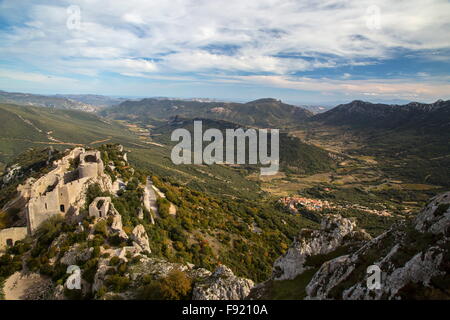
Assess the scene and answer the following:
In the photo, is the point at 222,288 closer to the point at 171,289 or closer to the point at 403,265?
the point at 171,289

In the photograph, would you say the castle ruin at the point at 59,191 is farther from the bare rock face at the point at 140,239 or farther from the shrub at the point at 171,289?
the shrub at the point at 171,289

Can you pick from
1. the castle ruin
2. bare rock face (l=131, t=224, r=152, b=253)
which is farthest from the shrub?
the castle ruin

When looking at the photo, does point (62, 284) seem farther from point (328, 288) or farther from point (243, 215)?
point (243, 215)

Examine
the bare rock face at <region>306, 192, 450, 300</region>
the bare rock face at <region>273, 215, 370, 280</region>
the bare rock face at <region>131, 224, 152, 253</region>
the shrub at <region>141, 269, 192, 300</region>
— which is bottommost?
the bare rock face at <region>131, 224, 152, 253</region>

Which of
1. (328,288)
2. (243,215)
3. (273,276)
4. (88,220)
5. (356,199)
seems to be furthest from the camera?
(356,199)

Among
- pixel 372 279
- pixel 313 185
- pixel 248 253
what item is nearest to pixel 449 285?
pixel 372 279

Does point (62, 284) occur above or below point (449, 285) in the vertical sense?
below

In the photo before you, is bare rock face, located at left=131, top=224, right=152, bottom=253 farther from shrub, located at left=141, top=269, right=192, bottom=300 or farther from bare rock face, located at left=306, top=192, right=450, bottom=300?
bare rock face, located at left=306, top=192, right=450, bottom=300

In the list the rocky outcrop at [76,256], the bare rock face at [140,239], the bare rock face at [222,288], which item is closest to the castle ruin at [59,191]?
the rocky outcrop at [76,256]
